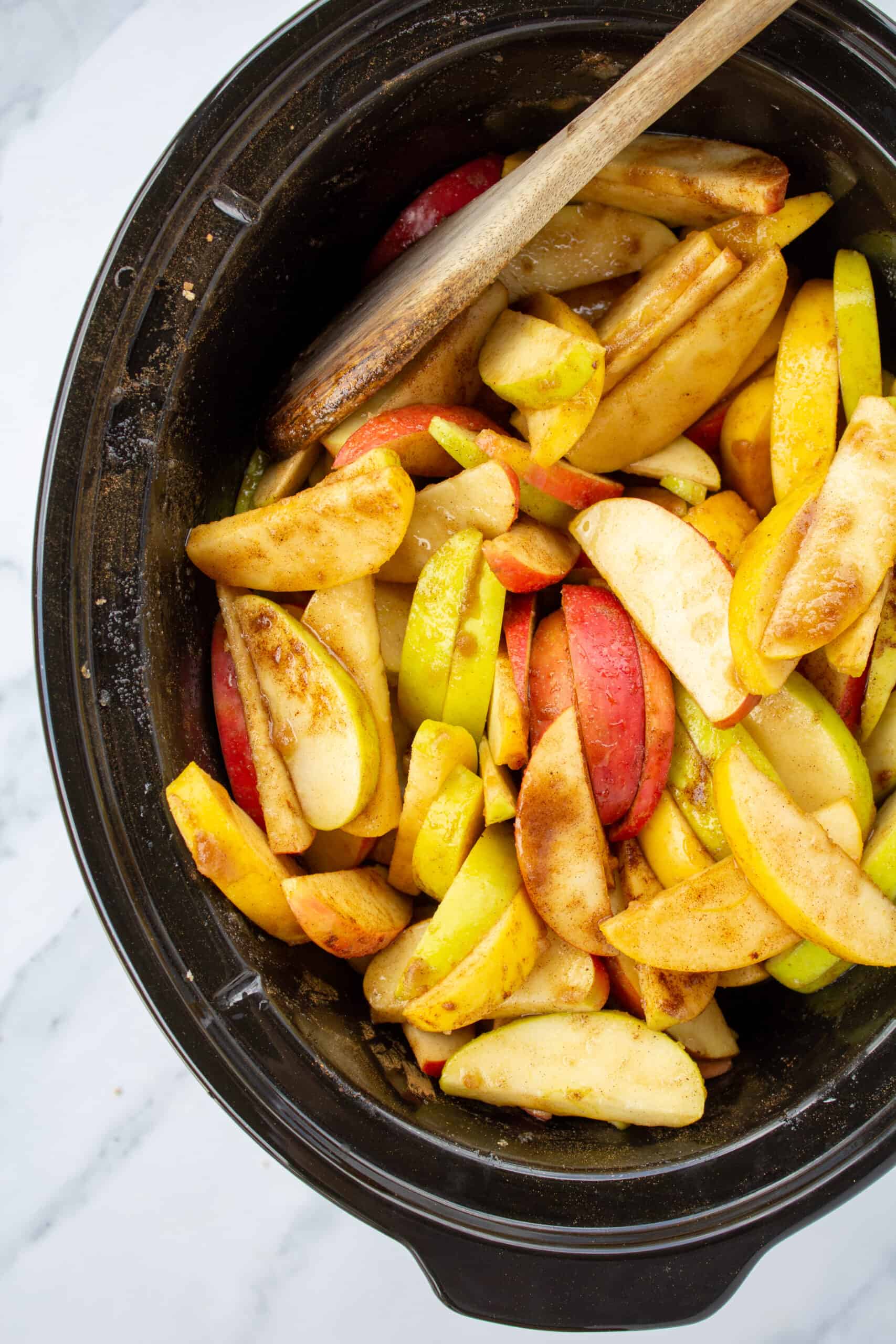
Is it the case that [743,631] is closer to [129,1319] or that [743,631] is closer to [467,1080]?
[467,1080]

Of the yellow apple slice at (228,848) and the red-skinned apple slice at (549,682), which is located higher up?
the yellow apple slice at (228,848)

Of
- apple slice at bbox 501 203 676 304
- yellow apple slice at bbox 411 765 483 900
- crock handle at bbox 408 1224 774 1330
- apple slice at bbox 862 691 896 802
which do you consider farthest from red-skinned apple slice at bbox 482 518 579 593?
crock handle at bbox 408 1224 774 1330

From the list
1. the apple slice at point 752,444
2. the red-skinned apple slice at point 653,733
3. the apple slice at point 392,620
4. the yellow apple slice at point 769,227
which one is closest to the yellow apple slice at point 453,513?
the apple slice at point 392,620

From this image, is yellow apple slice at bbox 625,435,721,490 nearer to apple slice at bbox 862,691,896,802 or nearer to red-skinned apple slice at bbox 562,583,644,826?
red-skinned apple slice at bbox 562,583,644,826

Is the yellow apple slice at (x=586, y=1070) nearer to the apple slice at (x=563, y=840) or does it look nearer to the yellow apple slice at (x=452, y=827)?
the apple slice at (x=563, y=840)

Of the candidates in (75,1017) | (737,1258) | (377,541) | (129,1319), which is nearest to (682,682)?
(377,541)

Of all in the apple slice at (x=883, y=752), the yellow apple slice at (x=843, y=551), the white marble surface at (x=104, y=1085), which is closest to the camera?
the yellow apple slice at (x=843, y=551)
